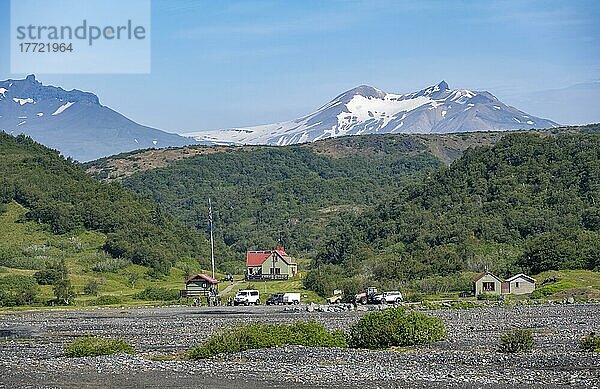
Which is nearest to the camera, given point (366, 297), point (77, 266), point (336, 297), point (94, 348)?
point (94, 348)

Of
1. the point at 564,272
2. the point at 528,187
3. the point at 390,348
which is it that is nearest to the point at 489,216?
the point at 528,187

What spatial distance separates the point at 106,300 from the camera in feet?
255

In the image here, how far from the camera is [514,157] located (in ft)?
383

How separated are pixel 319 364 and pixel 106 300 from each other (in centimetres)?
5177

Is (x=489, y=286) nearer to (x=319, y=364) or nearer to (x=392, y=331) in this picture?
Result: (x=392, y=331)

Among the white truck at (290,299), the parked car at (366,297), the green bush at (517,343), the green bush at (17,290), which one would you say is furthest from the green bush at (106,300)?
the green bush at (517,343)

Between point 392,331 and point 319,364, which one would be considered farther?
point 392,331

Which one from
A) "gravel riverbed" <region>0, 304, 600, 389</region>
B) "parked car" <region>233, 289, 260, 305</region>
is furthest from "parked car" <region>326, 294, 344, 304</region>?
"gravel riverbed" <region>0, 304, 600, 389</region>

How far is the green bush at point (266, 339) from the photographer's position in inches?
1281

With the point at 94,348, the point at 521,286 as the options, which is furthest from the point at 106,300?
the point at 94,348

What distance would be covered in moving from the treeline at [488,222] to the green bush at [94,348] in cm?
4371

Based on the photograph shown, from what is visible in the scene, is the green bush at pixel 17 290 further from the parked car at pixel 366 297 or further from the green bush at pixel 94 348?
the green bush at pixel 94 348

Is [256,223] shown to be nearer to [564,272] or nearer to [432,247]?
[432,247]

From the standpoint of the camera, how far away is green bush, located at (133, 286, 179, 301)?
267ft
